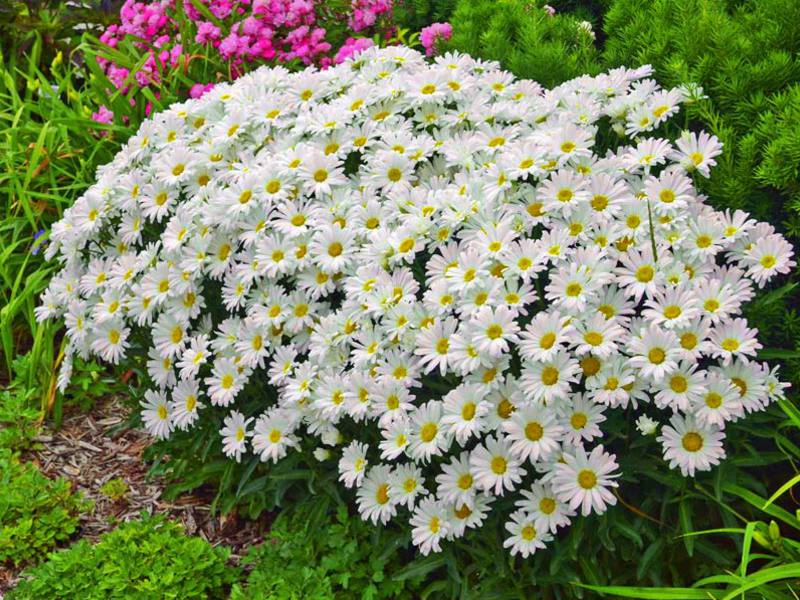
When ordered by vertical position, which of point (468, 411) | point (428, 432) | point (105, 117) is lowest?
point (105, 117)

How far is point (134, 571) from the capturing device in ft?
9.09

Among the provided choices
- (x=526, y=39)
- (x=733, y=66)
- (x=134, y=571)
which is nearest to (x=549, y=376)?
(x=733, y=66)

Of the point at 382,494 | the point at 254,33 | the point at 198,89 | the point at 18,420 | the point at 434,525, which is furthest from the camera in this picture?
the point at 254,33

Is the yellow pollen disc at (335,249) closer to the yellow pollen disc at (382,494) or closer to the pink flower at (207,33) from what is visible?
the yellow pollen disc at (382,494)

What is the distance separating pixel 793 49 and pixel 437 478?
5.59 feet

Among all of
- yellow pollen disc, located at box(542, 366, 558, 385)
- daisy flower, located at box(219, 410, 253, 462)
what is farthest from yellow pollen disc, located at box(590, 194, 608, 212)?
daisy flower, located at box(219, 410, 253, 462)

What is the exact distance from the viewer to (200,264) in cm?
291

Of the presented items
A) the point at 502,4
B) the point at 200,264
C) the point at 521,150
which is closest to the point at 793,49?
the point at 521,150

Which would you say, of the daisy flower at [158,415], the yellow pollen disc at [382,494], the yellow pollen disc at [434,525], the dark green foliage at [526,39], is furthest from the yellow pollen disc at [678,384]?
the daisy flower at [158,415]

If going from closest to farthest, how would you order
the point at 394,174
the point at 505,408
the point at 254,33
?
the point at 505,408, the point at 394,174, the point at 254,33

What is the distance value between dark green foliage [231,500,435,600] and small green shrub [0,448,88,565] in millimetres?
766

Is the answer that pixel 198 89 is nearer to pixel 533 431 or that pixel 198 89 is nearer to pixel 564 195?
pixel 564 195

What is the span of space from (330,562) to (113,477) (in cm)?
129

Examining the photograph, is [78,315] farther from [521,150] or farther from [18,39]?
[18,39]
